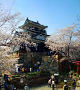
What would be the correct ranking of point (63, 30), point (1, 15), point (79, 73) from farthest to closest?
point (63, 30)
point (79, 73)
point (1, 15)

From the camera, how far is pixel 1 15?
493 cm

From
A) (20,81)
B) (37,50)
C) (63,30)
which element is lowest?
(20,81)

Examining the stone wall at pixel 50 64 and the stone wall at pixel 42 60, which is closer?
the stone wall at pixel 50 64

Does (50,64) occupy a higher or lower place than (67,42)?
lower

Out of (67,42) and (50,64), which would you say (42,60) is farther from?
(67,42)

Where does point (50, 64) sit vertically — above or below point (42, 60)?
below

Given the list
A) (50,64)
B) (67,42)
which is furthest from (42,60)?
(67,42)

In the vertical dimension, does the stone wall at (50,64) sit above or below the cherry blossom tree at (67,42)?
below

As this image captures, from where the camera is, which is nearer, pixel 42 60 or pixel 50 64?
pixel 50 64

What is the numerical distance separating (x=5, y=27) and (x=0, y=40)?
33.7 inches

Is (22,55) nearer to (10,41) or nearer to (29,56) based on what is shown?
(29,56)

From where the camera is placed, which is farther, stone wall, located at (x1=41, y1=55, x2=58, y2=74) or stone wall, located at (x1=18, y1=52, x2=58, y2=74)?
stone wall, located at (x1=18, y1=52, x2=58, y2=74)

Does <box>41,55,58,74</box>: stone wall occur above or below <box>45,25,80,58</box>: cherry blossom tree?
below

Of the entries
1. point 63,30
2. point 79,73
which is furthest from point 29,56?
point 79,73
